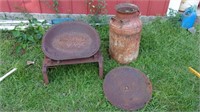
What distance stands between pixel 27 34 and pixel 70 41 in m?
0.93

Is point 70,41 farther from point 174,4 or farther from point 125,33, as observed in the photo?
point 174,4

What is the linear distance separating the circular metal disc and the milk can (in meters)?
0.30

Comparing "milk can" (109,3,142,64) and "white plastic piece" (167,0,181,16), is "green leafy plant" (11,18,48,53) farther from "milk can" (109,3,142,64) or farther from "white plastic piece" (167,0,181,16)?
"white plastic piece" (167,0,181,16)

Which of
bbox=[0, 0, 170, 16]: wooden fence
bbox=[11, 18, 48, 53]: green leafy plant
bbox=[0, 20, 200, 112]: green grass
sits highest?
bbox=[0, 0, 170, 16]: wooden fence

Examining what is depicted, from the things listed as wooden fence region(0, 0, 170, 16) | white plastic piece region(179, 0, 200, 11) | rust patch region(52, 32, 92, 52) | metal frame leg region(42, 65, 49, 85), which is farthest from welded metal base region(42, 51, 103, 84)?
white plastic piece region(179, 0, 200, 11)

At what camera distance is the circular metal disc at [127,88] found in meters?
2.44

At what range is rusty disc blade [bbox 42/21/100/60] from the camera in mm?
2568

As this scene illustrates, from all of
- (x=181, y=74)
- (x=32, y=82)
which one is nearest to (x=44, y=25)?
(x=32, y=82)

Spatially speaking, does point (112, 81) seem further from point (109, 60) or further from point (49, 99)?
point (49, 99)

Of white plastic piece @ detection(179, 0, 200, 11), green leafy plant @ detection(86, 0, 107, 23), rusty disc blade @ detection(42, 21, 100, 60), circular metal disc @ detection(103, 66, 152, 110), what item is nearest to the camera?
circular metal disc @ detection(103, 66, 152, 110)

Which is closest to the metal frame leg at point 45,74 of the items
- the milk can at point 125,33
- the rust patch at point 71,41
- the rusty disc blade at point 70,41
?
the rusty disc blade at point 70,41

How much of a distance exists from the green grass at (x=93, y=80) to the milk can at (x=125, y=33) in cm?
15

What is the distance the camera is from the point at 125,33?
2.66 metres

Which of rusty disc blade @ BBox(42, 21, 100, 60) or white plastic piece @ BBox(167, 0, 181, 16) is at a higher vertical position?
white plastic piece @ BBox(167, 0, 181, 16)
